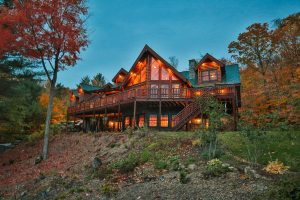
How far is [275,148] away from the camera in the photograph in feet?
36.8

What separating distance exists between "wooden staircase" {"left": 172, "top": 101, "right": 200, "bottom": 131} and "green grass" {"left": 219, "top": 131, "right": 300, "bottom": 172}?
5800 mm

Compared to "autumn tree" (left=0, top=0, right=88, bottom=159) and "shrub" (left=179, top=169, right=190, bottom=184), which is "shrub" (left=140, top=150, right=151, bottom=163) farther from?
"autumn tree" (left=0, top=0, right=88, bottom=159)

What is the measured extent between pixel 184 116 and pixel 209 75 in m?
8.96

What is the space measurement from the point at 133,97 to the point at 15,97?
437 inches

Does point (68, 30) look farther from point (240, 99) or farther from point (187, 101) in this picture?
point (240, 99)

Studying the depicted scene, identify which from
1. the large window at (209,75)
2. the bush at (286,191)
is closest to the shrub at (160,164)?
the bush at (286,191)

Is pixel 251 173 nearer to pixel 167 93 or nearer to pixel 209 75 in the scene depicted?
pixel 167 93

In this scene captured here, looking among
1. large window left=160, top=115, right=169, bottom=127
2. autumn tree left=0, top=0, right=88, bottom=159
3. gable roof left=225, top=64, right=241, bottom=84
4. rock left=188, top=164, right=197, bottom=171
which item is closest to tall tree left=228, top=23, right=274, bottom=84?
gable roof left=225, top=64, right=241, bottom=84

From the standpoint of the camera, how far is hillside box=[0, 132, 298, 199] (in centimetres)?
721

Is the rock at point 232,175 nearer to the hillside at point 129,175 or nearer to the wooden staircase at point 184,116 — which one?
the hillside at point 129,175

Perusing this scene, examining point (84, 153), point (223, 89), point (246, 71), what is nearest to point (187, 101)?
point (223, 89)

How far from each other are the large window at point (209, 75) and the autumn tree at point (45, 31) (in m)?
14.5

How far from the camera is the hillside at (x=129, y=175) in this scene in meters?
7.21

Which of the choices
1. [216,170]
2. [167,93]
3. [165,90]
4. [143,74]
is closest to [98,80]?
[143,74]
